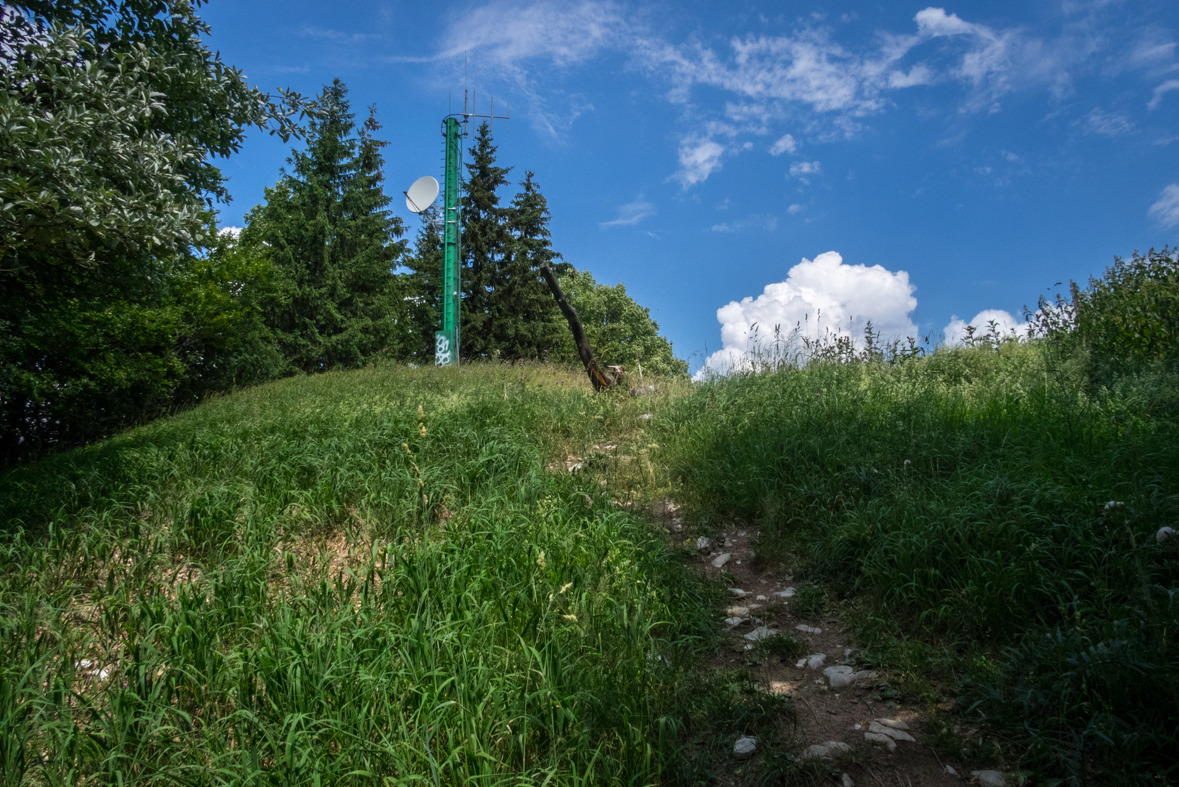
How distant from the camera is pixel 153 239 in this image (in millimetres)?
5570

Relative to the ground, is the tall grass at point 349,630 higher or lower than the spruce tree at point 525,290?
lower

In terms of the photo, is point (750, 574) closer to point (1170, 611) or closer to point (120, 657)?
point (1170, 611)

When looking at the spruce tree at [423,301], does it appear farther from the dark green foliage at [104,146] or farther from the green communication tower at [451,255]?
the dark green foliage at [104,146]

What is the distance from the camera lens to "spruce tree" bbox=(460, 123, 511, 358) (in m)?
28.9

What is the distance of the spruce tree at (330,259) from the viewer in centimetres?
2297

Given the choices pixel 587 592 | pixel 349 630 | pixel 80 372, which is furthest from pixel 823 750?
pixel 80 372

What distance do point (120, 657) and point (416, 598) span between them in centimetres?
169

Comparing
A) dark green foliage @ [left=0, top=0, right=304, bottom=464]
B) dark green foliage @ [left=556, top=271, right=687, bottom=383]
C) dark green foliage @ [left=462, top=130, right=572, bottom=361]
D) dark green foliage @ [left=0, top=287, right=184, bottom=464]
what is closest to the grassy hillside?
dark green foliage @ [left=0, top=0, right=304, bottom=464]

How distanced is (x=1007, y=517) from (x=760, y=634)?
1.85 meters

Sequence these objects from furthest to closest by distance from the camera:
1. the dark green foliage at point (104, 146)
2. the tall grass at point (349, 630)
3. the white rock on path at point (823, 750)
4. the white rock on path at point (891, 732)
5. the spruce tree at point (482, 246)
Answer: the spruce tree at point (482, 246)
the dark green foliage at point (104, 146)
the white rock on path at point (891, 732)
the white rock on path at point (823, 750)
the tall grass at point (349, 630)

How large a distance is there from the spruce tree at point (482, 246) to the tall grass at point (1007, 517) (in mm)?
22727

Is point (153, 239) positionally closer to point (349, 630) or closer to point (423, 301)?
point (349, 630)

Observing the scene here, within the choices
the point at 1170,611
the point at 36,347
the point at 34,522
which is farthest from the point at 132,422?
the point at 1170,611

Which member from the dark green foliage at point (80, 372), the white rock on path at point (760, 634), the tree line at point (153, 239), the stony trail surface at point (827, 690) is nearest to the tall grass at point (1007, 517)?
the stony trail surface at point (827, 690)
